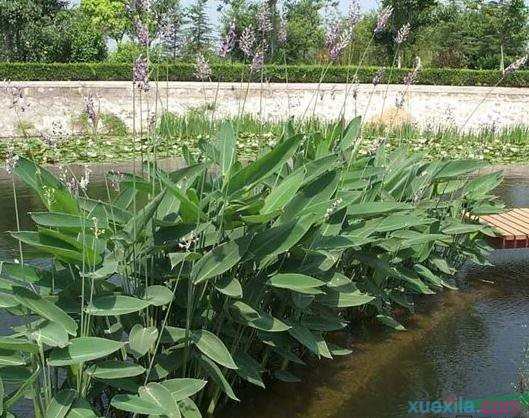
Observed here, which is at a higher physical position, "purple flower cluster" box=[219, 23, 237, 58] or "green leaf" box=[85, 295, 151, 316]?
"purple flower cluster" box=[219, 23, 237, 58]

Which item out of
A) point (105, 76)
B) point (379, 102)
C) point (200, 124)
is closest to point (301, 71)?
point (379, 102)

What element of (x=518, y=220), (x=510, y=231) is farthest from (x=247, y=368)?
(x=518, y=220)

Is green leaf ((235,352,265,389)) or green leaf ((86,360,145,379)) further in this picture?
green leaf ((235,352,265,389))

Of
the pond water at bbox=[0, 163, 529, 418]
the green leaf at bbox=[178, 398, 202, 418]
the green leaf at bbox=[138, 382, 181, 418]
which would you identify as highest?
the green leaf at bbox=[138, 382, 181, 418]

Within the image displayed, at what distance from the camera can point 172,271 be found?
2.43 meters

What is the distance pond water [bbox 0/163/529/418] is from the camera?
285 cm

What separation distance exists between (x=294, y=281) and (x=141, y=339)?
0.59 m

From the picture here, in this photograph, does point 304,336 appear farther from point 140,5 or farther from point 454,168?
point 454,168

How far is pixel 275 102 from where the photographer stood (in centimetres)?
1563

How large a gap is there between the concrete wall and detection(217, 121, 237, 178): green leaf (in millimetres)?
10976

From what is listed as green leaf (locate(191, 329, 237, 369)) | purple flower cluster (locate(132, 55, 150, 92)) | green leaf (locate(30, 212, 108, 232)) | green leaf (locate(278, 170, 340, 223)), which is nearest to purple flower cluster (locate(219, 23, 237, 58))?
purple flower cluster (locate(132, 55, 150, 92))

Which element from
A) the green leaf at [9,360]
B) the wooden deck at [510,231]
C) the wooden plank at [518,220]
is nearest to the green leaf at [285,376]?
the green leaf at [9,360]

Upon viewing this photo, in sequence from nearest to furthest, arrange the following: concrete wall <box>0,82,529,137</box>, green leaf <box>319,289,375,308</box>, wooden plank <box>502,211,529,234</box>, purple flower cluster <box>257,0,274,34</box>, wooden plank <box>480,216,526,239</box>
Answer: purple flower cluster <box>257,0,274,34</box> → green leaf <box>319,289,375,308</box> → wooden plank <box>480,216,526,239</box> → wooden plank <box>502,211,529,234</box> → concrete wall <box>0,82,529,137</box>

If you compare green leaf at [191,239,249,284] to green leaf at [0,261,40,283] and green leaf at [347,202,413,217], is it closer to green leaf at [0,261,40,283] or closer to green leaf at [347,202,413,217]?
green leaf at [0,261,40,283]
